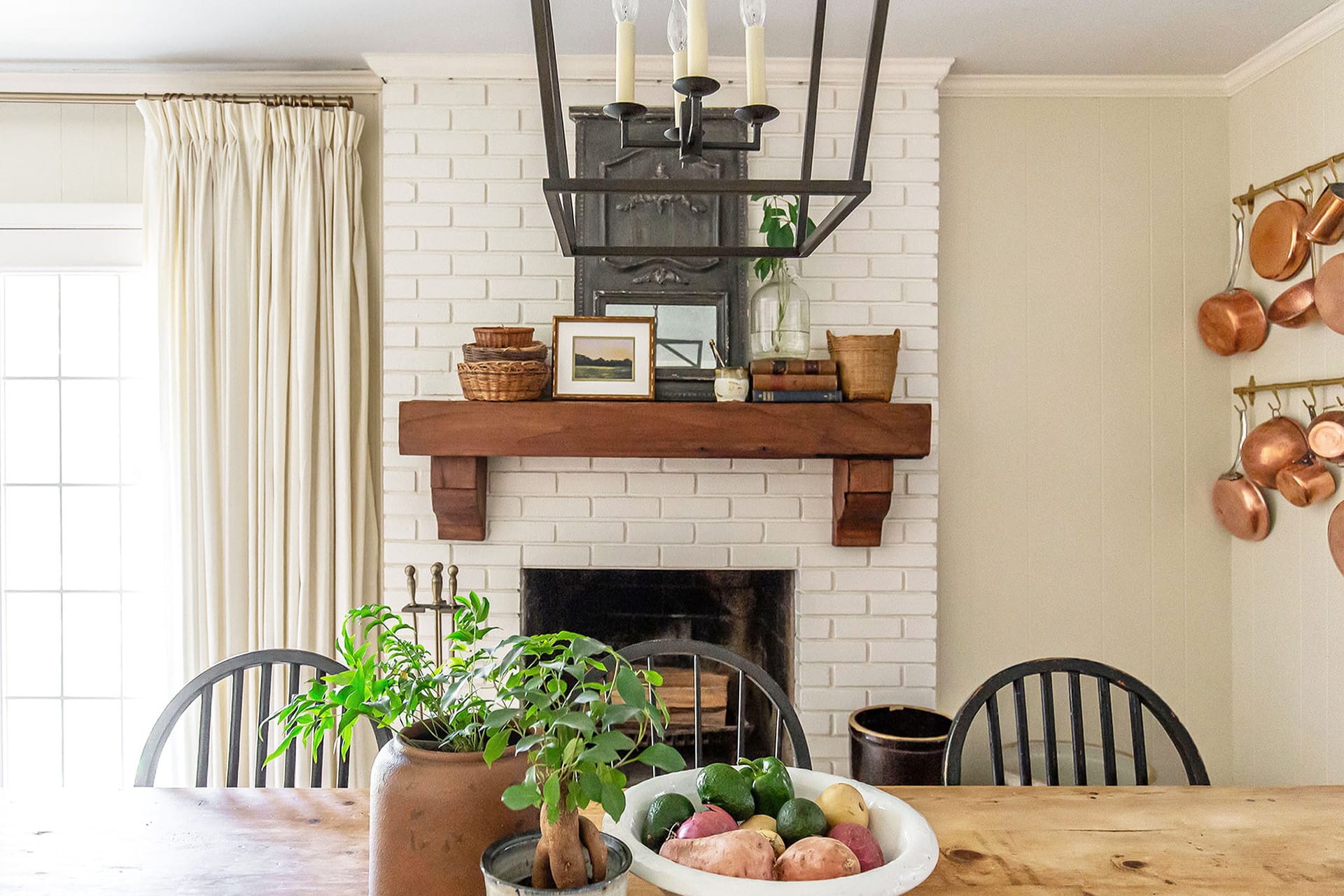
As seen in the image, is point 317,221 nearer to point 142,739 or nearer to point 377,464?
point 377,464

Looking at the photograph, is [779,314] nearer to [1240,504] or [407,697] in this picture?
[1240,504]

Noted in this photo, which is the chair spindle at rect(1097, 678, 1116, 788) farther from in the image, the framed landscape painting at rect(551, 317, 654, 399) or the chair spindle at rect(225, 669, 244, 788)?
the chair spindle at rect(225, 669, 244, 788)

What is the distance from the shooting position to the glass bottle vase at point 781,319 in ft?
8.46

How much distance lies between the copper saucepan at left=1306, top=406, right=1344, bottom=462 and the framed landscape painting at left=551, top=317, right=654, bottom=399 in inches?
67.3

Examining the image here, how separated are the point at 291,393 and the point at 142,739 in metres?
1.17

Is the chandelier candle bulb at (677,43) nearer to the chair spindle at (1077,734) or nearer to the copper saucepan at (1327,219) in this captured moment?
the chair spindle at (1077,734)

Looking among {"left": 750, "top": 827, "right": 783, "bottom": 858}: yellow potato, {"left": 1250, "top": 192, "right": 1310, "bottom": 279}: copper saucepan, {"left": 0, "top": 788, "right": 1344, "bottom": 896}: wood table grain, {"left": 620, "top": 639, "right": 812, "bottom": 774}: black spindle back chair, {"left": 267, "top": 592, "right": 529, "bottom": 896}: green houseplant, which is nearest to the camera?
{"left": 267, "top": 592, "right": 529, "bottom": 896}: green houseplant

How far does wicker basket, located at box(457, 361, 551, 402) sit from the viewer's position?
2484mm

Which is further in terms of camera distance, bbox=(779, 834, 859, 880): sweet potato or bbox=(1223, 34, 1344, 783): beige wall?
bbox=(1223, 34, 1344, 783): beige wall

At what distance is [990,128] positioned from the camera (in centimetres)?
280

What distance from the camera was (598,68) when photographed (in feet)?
8.80

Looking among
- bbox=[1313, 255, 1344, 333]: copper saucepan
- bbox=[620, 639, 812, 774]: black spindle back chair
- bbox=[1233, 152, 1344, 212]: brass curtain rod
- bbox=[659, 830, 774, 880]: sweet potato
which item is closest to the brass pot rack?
bbox=[1313, 255, 1344, 333]: copper saucepan

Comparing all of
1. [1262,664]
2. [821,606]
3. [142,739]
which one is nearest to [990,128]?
[821,606]

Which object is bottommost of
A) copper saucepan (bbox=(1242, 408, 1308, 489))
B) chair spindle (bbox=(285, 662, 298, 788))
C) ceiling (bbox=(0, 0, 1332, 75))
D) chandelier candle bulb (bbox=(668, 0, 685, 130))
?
chair spindle (bbox=(285, 662, 298, 788))
